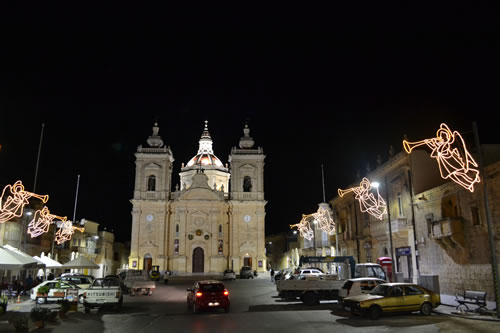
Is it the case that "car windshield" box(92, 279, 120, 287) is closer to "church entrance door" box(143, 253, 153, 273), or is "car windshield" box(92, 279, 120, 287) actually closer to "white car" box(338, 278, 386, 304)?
"white car" box(338, 278, 386, 304)

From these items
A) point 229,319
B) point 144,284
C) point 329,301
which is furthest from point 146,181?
point 229,319

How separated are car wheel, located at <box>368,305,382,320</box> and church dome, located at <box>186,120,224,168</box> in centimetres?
5560

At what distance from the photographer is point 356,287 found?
18.4 meters

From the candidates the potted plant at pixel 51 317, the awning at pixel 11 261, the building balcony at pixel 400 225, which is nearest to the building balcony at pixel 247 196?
the building balcony at pixel 400 225

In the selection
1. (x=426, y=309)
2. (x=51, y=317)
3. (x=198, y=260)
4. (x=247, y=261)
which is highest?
(x=198, y=260)

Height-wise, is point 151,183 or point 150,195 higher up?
point 151,183

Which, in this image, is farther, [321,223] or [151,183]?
[151,183]

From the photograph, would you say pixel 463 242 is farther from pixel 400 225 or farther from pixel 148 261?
pixel 148 261

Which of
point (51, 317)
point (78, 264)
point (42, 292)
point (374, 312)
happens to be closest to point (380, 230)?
point (374, 312)

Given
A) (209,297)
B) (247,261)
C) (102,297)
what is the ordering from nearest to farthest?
(209,297)
(102,297)
(247,261)

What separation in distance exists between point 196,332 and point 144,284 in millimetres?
15908

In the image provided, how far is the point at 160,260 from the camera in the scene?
5744cm

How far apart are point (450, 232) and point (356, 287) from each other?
6.88m

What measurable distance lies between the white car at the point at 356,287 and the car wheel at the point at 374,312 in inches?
127
